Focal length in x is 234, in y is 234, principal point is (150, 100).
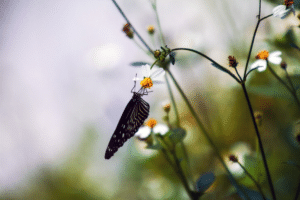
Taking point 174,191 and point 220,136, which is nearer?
point 174,191

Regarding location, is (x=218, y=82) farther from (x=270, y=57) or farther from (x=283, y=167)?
(x=270, y=57)

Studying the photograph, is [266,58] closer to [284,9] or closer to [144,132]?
[284,9]

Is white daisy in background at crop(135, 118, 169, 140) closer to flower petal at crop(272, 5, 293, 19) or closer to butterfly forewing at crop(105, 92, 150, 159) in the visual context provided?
butterfly forewing at crop(105, 92, 150, 159)

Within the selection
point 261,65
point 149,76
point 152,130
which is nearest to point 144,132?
point 152,130

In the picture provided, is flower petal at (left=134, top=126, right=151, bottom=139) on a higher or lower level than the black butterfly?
lower

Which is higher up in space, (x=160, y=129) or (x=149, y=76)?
(x=149, y=76)

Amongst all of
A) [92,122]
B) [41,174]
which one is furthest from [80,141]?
[41,174]

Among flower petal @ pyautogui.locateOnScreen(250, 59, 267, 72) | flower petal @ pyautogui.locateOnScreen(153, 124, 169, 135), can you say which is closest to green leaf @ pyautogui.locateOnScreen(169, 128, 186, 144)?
flower petal @ pyautogui.locateOnScreen(153, 124, 169, 135)

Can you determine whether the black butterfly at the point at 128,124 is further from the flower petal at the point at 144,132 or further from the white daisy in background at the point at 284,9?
the white daisy in background at the point at 284,9
